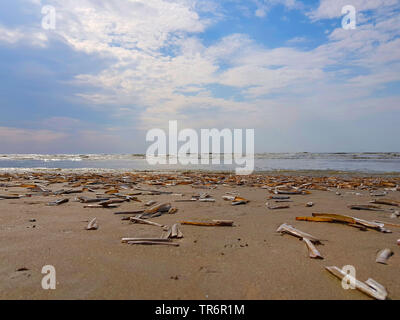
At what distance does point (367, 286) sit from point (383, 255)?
84 centimetres

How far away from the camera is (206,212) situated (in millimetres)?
4832

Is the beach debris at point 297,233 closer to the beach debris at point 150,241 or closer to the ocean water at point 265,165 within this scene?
the beach debris at point 150,241

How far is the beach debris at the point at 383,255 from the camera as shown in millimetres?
2492

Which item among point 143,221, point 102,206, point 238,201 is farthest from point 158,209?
point 238,201

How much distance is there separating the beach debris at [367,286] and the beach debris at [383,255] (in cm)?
56

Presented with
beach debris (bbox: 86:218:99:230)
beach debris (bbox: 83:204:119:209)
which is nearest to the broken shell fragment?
beach debris (bbox: 86:218:99:230)

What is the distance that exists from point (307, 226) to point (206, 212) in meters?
1.83

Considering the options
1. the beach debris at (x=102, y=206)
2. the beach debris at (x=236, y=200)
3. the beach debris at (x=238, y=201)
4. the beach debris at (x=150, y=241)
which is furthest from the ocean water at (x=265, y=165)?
the beach debris at (x=150, y=241)

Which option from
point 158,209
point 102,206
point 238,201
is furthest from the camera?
point 238,201

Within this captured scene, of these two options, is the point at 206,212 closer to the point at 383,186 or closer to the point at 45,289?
the point at 45,289

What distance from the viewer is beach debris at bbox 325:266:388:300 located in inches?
73.6

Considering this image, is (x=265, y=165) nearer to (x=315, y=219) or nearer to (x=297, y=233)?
(x=315, y=219)

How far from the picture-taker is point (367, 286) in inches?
78.3

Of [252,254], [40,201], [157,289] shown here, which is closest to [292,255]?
[252,254]
